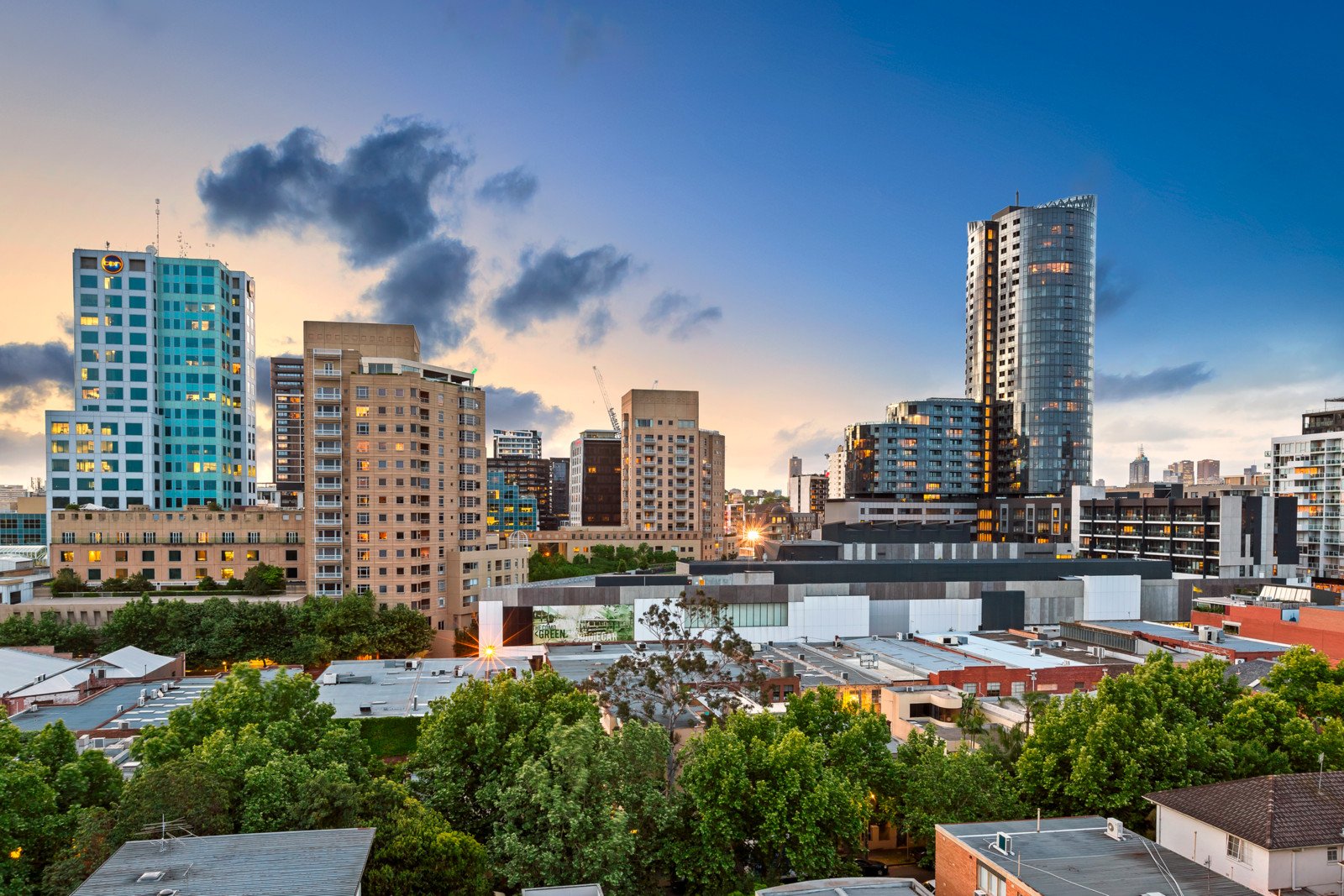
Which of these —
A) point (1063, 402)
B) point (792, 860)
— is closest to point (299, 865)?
point (792, 860)

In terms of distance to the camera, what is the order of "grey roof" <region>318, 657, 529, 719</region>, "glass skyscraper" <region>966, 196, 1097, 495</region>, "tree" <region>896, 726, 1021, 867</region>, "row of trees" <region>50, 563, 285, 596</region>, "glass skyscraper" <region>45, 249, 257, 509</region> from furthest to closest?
1. "glass skyscraper" <region>966, 196, 1097, 495</region>
2. "glass skyscraper" <region>45, 249, 257, 509</region>
3. "row of trees" <region>50, 563, 285, 596</region>
4. "grey roof" <region>318, 657, 529, 719</region>
5. "tree" <region>896, 726, 1021, 867</region>

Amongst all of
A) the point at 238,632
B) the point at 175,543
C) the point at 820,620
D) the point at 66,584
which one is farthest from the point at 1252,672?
the point at 66,584

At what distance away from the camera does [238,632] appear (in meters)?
72.9

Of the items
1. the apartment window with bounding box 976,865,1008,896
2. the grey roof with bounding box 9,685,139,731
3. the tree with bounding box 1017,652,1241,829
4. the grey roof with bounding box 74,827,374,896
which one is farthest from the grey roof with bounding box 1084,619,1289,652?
the grey roof with bounding box 9,685,139,731

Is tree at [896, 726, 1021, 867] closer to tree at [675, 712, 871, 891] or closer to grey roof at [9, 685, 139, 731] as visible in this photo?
tree at [675, 712, 871, 891]

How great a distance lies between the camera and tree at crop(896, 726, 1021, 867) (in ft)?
100

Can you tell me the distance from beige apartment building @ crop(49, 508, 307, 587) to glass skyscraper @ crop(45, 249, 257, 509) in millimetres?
26960

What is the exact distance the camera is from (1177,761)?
102 feet

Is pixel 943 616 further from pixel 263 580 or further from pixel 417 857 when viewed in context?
pixel 263 580

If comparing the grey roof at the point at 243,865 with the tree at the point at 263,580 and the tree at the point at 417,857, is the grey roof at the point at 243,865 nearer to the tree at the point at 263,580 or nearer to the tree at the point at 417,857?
the tree at the point at 417,857

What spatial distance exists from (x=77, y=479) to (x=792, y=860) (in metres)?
135

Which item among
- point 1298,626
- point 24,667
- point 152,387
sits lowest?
point 24,667

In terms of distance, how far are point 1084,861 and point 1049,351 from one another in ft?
584

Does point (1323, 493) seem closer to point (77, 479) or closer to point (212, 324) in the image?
point (212, 324)
